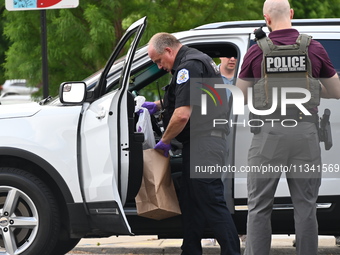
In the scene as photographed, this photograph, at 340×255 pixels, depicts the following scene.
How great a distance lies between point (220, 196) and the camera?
6.41 metres

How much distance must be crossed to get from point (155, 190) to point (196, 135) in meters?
0.49

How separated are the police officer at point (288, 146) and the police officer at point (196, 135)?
633 mm

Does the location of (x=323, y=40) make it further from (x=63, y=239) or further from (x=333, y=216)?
(x=63, y=239)

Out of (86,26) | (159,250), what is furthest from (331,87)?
(86,26)

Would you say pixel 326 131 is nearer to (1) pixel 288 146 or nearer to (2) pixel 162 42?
(1) pixel 288 146

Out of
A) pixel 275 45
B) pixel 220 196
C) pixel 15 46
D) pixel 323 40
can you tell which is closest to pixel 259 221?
pixel 220 196

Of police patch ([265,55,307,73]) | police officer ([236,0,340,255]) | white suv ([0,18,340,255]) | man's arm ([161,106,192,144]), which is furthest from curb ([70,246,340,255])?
police patch ([265,55,307,73])

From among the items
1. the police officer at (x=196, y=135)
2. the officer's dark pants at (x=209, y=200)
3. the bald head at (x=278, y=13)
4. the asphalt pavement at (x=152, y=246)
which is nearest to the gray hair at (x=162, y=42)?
the police officer at (x=196, y=135)

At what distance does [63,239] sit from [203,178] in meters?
1.12

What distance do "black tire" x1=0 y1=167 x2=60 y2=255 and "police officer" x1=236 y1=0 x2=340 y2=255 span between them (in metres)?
1.52

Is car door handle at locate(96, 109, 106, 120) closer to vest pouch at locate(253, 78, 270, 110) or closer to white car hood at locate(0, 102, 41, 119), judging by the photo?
white car hood at locate(0, 102, 41, 119)

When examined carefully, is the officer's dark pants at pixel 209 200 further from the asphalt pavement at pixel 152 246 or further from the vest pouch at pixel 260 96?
the asphalt pavement at pixel 152 246

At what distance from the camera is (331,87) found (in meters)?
5.72

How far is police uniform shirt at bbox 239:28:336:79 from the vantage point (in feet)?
18.4
